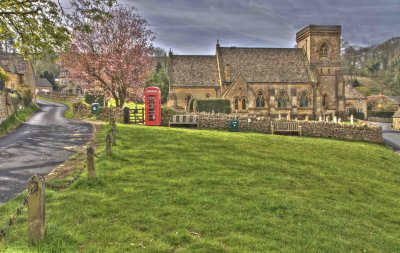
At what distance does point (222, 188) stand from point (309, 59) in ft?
161

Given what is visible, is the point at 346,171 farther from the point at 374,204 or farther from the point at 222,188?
the point at 222,188

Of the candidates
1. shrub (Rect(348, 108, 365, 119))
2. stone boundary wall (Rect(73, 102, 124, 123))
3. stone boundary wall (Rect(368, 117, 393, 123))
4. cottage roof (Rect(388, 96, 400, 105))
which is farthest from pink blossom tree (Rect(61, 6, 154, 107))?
cottage roof (Rect(388, 96, 400, 105))

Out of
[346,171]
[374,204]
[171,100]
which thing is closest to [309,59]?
[171,100]

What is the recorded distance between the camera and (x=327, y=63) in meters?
55.2

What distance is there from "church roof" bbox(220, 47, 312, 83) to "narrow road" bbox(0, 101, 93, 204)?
33698mm

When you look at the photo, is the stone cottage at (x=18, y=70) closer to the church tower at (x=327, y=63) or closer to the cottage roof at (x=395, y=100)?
the church tower at (x=327, y=63)

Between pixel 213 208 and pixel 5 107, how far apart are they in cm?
2574

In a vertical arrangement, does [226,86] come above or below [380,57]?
below

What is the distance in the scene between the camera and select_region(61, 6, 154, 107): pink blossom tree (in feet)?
127

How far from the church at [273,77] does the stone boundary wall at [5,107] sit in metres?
24.6

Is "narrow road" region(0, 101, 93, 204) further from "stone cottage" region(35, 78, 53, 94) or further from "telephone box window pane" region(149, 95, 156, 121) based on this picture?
"stone cottage" region(35, 78, 53, 94)

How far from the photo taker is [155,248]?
6543mm

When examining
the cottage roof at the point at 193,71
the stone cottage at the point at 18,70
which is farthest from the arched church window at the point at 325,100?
the stone cottage at the point at 18,70

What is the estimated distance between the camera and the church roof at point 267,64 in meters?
53.0
